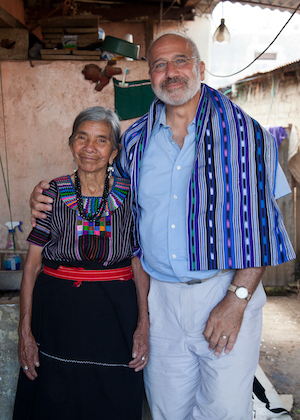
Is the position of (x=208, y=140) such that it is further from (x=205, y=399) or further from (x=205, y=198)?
(x=205, y=399)

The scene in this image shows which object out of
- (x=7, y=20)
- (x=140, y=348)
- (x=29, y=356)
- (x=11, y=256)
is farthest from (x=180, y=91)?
(x=7, y=20)

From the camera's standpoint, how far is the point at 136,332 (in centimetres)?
191

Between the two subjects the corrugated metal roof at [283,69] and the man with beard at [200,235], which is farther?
the corrugated metal roof at [283,69]

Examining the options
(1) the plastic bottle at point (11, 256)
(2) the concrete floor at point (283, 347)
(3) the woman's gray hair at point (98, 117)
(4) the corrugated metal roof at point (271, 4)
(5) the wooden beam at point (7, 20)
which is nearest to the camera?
(3) the woman's gray hair at point (98, 117)

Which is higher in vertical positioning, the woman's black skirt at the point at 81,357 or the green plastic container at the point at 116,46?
the green plastic container at the point at 116,46

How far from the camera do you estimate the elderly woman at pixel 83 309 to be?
1.80 metres

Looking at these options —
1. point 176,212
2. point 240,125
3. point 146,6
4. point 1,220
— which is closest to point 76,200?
point 176,212

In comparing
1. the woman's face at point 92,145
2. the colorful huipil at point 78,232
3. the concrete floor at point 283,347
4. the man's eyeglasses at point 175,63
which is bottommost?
the concrete floor at point 283,347

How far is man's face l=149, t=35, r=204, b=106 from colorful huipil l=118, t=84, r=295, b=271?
0.80 feet

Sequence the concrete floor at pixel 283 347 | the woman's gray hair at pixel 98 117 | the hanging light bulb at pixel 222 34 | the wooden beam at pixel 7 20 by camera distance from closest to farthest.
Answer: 1. the woman's gray hair at pixel 98 117
2. the concrete floor at pixel 283 347
3. the wooden beam at pixel 7 20
4. the hanging light bulb at pixel 222 34

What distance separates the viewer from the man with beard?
5.91 ft

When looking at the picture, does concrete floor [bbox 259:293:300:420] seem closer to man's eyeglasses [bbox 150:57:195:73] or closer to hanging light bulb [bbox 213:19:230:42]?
man's eyeglasses [bbox 150:57:195:73]

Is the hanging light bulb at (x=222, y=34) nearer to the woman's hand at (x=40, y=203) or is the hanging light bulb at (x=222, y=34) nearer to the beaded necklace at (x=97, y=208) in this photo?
the beaded necklace at (x=97, y=208)

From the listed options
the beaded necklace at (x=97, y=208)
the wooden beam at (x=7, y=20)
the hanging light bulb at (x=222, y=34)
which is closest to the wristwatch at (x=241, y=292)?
the beaded necklace at (x=97, y=208)
